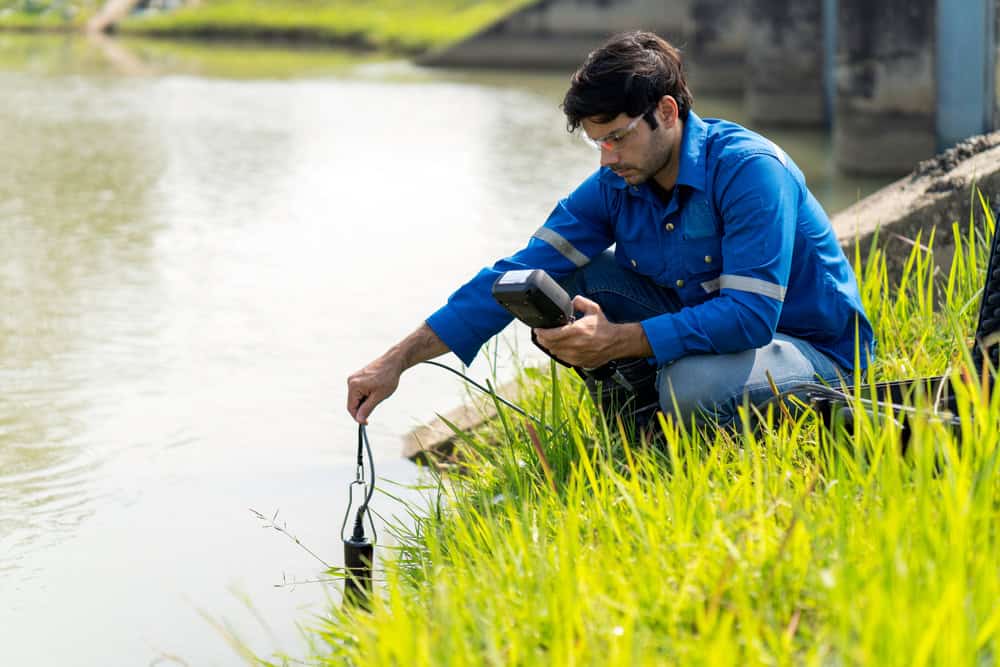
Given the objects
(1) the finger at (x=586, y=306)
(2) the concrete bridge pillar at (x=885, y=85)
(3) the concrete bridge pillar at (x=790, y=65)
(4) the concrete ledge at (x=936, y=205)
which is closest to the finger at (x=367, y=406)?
(1) the finger at (x=586, y=306)

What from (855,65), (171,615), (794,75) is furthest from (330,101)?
(171,615)

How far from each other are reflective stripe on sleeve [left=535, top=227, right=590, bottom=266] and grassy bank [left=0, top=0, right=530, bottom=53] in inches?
971

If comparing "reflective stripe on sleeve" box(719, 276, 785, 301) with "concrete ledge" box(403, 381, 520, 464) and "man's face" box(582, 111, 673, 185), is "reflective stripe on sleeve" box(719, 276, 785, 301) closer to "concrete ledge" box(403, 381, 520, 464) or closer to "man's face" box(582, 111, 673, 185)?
"man's face" box(582, 111, 673, 185)

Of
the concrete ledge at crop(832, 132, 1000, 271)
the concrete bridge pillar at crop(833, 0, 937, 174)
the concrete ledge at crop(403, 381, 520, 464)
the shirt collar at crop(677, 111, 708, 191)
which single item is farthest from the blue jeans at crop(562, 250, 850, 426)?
the concrete bridge pillar at crop(833, 0, 937, 174)

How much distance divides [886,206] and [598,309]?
6.55ft

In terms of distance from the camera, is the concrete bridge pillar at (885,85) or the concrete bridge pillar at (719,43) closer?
the concrete bridge pillar at (885,85)

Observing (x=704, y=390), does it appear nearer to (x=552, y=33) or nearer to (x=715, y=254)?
(x=715, y=254)

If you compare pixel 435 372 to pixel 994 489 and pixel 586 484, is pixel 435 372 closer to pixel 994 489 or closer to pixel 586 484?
pixel 586 484

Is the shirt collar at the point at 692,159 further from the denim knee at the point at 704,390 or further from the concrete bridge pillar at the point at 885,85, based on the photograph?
the concrete bridge pillar at the point at 885,85

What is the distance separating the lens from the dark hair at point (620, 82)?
3.08 metres

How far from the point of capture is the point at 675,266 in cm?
335

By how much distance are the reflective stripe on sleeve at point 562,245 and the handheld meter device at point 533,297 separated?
44cm

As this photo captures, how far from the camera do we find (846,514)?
235 centimetres

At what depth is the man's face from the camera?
313cm
